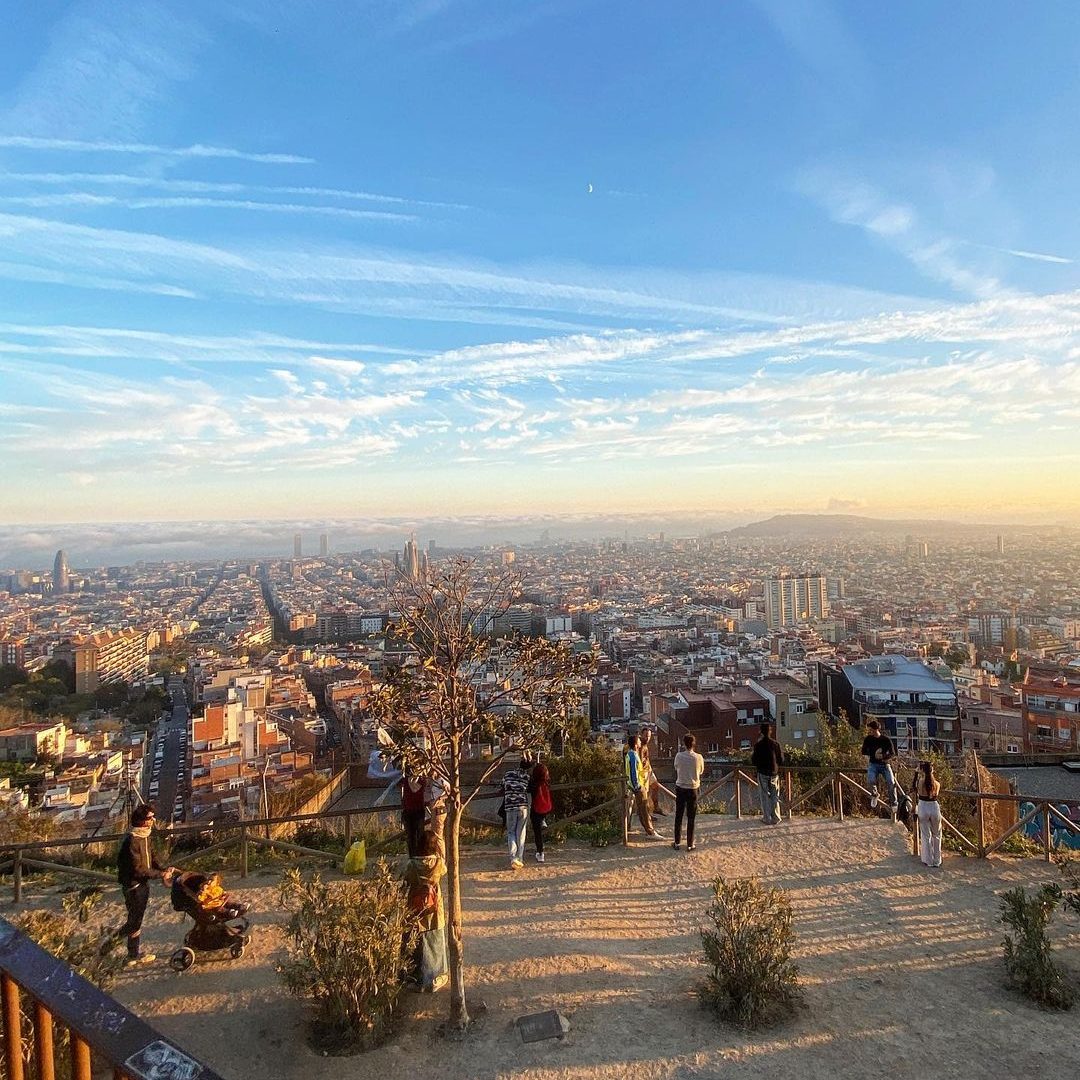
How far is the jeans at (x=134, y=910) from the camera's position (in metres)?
5.95

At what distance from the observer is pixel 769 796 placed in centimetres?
930

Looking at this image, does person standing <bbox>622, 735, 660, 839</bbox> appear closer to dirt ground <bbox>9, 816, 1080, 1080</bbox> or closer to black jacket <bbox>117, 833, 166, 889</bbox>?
dirt ground <bbox>9, 816, 1080, 1080</bbox>

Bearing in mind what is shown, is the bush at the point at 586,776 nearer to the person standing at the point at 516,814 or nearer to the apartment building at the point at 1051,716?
the person standing at the point at 516,814

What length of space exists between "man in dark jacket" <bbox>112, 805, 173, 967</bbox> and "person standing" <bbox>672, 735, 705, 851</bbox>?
5.31 m

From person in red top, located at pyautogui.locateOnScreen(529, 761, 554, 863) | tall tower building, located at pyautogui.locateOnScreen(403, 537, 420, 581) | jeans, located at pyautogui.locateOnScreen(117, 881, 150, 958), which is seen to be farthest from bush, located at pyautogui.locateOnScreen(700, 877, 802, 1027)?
jeans, located at pyautogui.locateOnScreen(117, 881, 150, 958)

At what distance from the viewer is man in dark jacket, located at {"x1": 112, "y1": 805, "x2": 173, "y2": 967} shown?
5902 millimetres

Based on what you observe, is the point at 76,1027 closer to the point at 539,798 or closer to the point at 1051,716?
the point at 539,798

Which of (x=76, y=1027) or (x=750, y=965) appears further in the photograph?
(x=750, y=965)

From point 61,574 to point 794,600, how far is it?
3037 inches

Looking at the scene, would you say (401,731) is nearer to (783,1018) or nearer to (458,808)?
(458,808)

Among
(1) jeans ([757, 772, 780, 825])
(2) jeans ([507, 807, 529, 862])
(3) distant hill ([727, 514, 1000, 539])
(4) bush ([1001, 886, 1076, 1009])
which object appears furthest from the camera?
(3) distant hill ([727, 514, 1000, 539])

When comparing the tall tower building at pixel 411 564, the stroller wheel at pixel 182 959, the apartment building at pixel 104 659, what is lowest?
the apartment building at pixel 104 659

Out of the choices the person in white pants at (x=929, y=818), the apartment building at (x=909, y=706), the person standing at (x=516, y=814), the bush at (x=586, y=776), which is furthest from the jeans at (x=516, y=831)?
the apartment building at (x=909, y=706)

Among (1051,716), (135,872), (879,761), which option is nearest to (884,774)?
(879,761)
